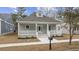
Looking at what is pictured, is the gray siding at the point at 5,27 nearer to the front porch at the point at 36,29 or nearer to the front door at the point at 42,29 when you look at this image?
the front porch at the point at 36,29

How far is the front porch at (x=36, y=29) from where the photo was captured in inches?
290

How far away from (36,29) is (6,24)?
0.53 metres

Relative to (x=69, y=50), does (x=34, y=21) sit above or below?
above

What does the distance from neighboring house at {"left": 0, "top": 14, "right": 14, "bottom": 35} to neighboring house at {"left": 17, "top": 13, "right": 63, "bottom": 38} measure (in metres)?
0.15

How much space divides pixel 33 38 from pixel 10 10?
632 millimetres

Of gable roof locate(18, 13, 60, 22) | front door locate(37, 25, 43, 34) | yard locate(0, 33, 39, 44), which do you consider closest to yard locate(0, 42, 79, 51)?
yard locate(0, 33, 39, 44)

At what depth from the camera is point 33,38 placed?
743 centimetres

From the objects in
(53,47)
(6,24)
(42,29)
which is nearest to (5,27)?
(6,24)

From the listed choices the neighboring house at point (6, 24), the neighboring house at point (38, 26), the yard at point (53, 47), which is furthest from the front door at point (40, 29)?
the neighboring house at point (6, 24)

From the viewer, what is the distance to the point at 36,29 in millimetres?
7434

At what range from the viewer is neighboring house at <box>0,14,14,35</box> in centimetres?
738
